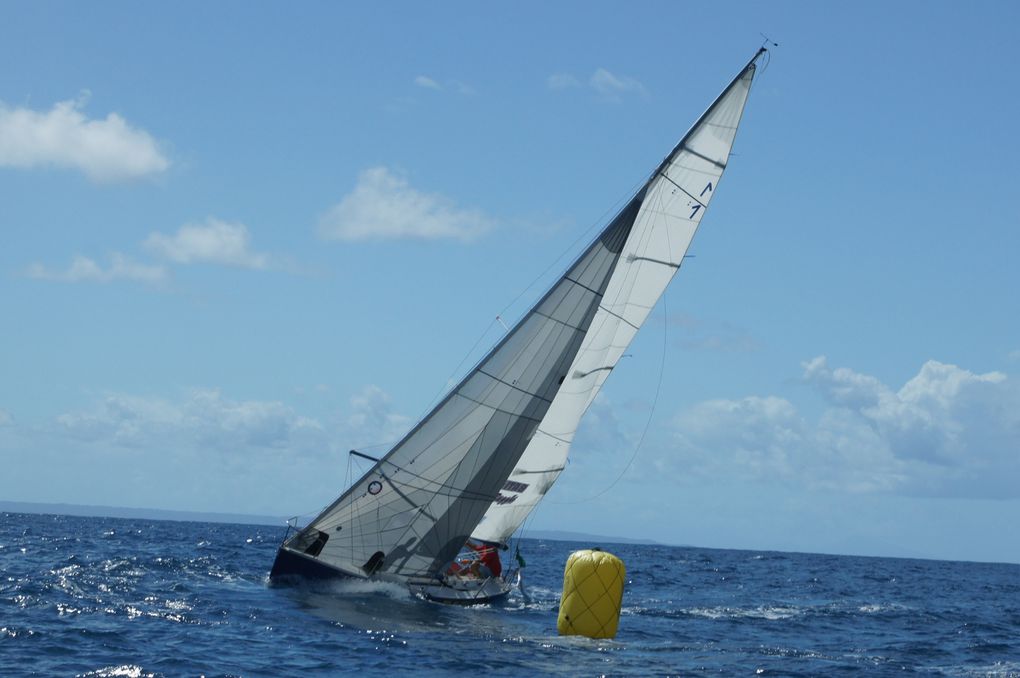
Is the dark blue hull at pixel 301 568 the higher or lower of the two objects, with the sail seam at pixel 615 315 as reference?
lower

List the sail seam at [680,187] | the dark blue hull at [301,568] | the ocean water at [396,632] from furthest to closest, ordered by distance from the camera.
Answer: the sail seam at [680,187] < the dark blue hull at [301,568] < the ocean water at [396,632]

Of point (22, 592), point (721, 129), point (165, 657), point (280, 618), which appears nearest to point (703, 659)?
point (280, 618)

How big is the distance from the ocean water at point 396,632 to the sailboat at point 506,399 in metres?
1.15

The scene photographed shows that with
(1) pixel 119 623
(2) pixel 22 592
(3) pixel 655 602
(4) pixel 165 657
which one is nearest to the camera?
(4) pixel 165 657

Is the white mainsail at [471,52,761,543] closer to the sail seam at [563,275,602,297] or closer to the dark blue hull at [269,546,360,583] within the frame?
the sail seam at [563,275,602,297]

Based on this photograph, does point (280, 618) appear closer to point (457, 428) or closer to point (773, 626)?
point (457, 428)

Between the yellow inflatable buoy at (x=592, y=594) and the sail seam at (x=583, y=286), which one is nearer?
the yellow inflatable buoy at (x=592, y=594)

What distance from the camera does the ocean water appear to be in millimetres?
20109

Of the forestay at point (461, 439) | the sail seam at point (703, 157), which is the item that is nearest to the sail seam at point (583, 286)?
the forestay at point (461, 439)

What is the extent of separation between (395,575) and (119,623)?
865 centimetres

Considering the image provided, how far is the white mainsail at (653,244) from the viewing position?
30312 mm

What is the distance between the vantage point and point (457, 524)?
3066 cm

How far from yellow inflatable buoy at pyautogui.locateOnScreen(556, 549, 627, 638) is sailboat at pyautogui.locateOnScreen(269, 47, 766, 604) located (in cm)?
661

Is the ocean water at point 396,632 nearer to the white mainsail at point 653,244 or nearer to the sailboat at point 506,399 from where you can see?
the sailboat at point 506,399
